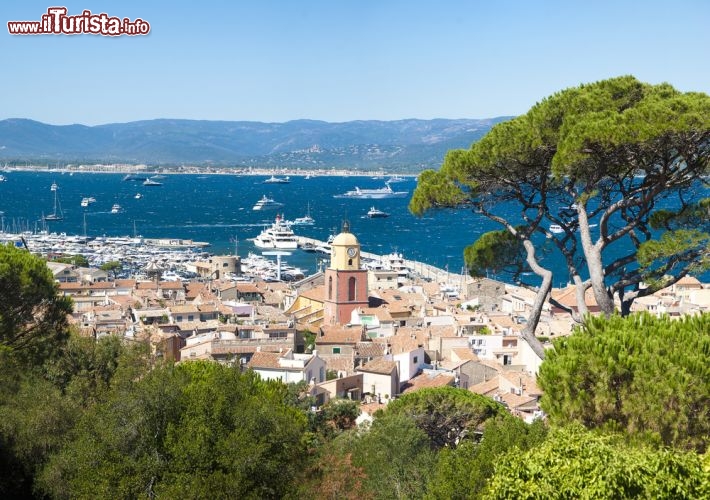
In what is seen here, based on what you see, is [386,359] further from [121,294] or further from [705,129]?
[121,294]

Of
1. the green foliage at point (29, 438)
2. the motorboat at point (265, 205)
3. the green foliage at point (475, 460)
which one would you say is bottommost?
the motorboat at point (265, 205)

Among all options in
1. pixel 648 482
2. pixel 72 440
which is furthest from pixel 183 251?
pixel 648 482

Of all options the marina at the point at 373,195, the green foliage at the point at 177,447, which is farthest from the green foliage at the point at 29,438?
the marina at the point at 373,195

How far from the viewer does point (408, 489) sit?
1358 cm

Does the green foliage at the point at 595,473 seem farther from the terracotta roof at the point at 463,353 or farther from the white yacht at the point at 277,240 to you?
the white yacht at the point at 277,240

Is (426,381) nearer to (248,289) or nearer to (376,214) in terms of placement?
(248,289)

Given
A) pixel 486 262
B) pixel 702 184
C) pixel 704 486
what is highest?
pixel 702 184

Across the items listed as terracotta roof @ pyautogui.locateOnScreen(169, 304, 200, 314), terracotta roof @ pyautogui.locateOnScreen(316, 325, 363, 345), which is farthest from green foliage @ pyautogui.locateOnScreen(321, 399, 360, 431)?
terracotta roof @ pyautogui.locateOnScreen(169, 304, 200, 314)

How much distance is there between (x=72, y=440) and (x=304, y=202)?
158868 mm

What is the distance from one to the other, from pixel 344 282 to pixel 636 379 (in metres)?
28.5

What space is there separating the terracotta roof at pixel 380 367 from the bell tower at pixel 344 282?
32.5 ft

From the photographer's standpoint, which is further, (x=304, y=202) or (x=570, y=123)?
(x=304, y=202)

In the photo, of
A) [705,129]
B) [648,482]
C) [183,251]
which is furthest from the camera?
[183,251]

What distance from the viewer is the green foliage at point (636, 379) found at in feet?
29.8
